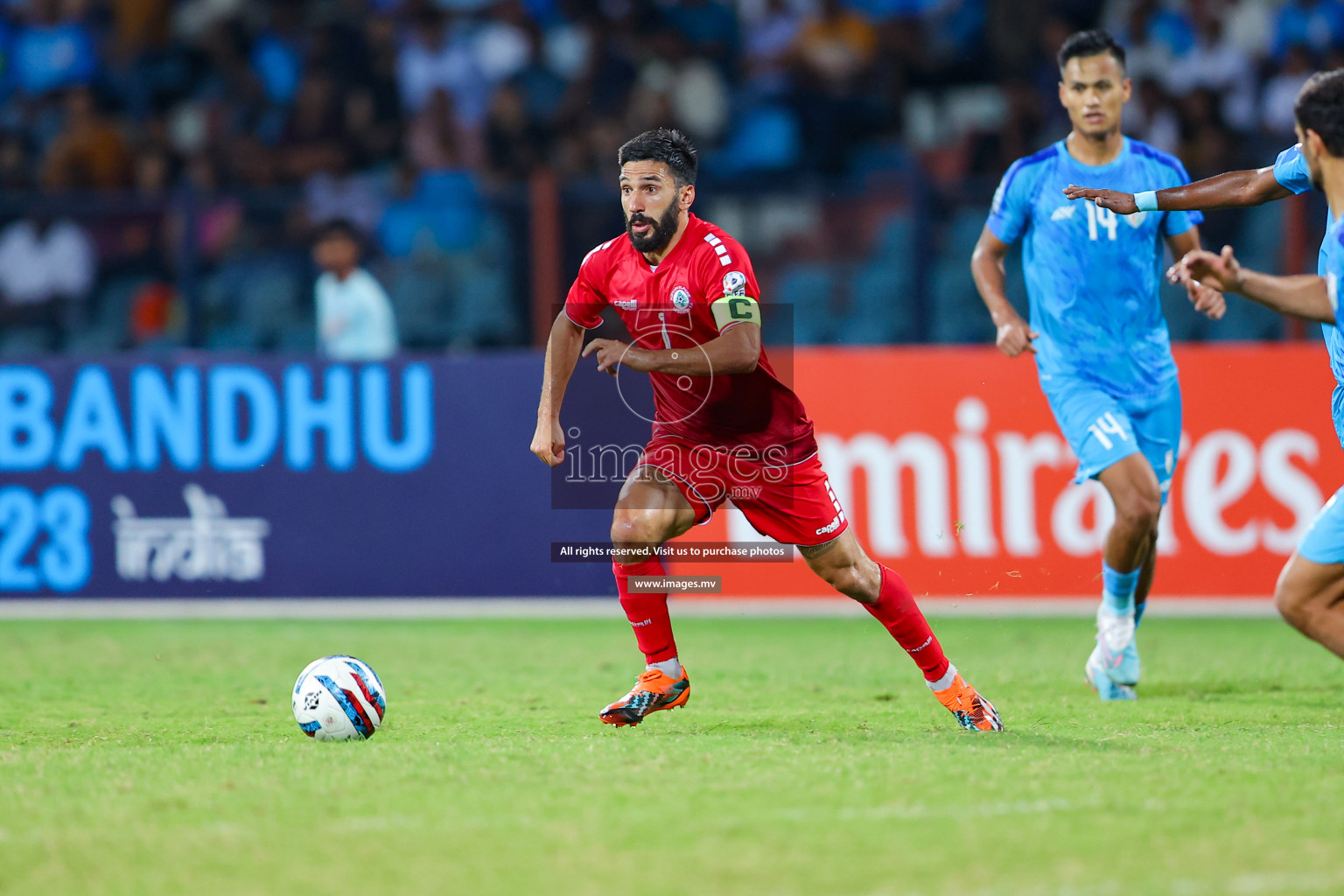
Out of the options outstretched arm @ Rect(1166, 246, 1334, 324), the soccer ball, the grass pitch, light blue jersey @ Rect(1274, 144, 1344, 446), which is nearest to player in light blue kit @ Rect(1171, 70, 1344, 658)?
outstretched arm @ Rect(1166, 246, 1334, 324)

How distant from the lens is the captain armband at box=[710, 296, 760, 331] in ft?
19.9

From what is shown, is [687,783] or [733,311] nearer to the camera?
[687,783]

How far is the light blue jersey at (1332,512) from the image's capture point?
5094 mm

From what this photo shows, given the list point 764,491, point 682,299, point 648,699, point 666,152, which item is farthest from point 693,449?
point 666,152

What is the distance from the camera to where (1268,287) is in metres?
5.05

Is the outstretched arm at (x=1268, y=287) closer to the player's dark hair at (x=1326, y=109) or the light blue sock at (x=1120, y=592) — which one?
the player's dark hair at (x=1326, y=109)

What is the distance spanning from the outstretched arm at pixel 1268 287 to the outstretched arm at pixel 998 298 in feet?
5.99

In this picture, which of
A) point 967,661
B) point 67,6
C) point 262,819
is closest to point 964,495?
point 967,661

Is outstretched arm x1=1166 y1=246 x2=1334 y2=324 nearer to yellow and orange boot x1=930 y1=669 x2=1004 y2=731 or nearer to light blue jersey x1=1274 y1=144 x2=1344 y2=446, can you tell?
light blue jersey x1=1274 y1=144 x2=1344 y2=446

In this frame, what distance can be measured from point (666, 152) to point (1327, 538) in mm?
2799

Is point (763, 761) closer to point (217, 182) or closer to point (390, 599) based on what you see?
point (390, 599)

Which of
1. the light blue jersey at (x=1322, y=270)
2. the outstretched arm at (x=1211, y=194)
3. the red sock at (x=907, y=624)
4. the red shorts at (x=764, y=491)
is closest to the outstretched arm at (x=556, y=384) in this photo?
the red shorts at (x=764, y=491)

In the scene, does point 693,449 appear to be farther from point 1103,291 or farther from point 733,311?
point 1103,291

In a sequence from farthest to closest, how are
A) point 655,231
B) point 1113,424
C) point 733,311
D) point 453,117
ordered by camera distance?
point 453,117 < point 1113,424 < point 655,231 < point 733,311
